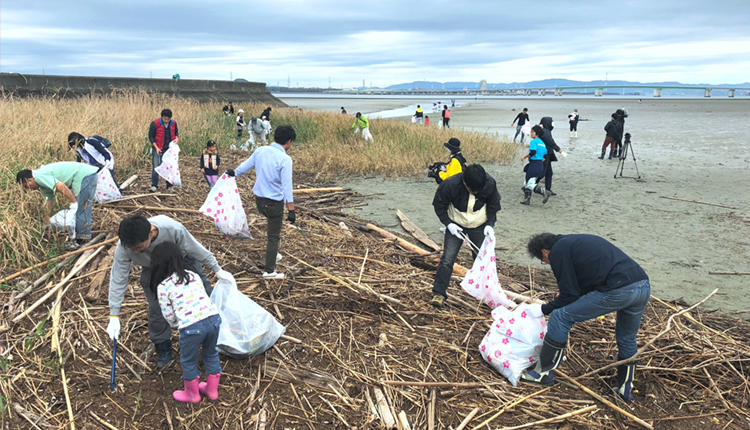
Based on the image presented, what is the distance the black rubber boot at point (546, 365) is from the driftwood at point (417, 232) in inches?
121

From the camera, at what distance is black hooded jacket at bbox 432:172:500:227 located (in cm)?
472

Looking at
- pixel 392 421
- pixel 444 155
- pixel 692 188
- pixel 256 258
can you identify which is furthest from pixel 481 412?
pixel 444 155

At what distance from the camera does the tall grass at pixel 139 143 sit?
564 centimetres

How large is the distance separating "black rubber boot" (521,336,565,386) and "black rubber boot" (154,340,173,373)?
111 inches

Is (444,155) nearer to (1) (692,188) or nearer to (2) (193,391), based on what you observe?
(1) (692,188)

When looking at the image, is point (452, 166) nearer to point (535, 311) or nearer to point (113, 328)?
point (535, 311)

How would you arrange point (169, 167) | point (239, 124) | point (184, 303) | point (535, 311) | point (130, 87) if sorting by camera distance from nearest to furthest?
point (184, 303) → point (535, 311) → point (169, 167) → point (239, 124) → point (130, 87)

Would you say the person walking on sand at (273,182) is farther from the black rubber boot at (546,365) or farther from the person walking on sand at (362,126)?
the person walking on sand at (362,126)

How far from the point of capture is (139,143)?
426 inches

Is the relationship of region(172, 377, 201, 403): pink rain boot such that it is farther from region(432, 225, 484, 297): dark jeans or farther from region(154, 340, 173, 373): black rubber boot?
region(432, 225, 484, 297): dark jeans

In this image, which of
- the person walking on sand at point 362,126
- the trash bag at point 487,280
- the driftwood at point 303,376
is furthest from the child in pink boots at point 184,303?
the person walking on sand at point 362,126

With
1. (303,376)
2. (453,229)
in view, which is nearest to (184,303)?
(303,376)

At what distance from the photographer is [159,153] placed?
889cm

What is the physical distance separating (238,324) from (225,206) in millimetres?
2764
